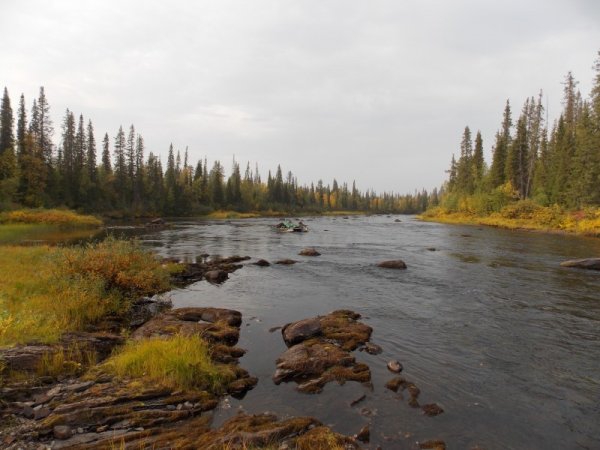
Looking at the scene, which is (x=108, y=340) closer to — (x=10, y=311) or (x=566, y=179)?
(x=10, y=311)

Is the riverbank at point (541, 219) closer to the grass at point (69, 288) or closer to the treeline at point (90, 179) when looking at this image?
the grass at point (69, 288)

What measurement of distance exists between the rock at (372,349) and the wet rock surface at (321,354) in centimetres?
22

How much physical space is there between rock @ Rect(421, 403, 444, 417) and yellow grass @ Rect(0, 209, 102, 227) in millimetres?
52970

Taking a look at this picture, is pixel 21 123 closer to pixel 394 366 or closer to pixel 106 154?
pixel 106 154

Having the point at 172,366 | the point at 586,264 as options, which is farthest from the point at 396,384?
the point at 586,264

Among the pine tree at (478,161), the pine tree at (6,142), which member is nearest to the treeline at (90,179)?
the pine tree at (6,142)

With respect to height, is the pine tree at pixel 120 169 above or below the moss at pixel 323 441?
above

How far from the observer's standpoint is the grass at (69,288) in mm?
9266

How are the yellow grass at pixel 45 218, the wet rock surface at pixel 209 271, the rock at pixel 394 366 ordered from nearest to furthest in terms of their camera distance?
the rock at pixel 394 366, the wet rock surface at pixel 209 271, the yellow grass at pixel 45 218

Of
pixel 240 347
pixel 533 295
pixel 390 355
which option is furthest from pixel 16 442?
pixel 533 295

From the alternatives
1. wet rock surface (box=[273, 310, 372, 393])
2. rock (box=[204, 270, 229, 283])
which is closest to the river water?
wet rock surface (box=[273, 310, 372, 393])

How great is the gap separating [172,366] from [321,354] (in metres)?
3.75

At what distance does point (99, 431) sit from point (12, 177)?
224 feet

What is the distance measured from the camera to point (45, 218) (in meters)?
48.8
